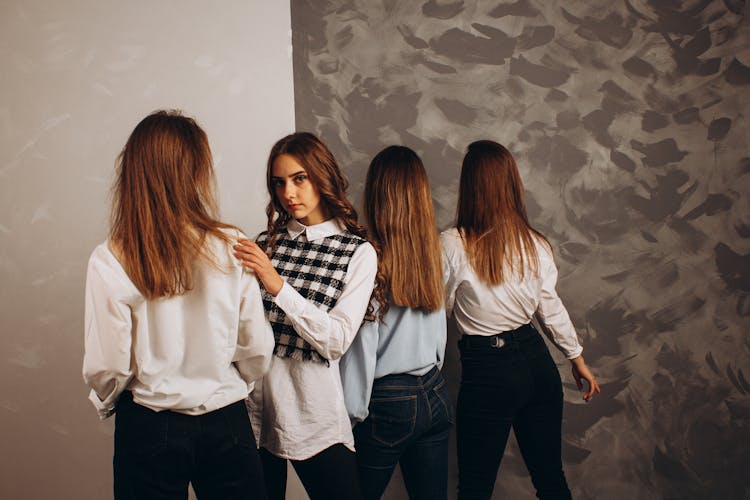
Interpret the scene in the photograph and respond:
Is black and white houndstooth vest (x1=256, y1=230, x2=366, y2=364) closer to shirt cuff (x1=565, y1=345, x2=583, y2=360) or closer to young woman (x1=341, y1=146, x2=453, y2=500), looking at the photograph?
young woman (x1=341, y1=146, x2=453, y2=500)

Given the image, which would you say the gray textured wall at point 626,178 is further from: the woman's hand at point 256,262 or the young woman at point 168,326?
the young woman at point 168,326

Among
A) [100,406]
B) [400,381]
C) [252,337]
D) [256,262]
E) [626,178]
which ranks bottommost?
[400,381]

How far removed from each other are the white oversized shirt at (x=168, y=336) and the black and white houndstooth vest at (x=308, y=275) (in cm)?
19

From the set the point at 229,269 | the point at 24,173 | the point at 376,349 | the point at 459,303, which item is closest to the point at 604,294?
the point at 459,303

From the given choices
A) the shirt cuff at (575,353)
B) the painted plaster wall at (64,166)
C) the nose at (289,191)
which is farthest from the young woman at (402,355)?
the painted plaster wall at (64,166)

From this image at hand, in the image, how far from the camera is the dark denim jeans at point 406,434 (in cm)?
154

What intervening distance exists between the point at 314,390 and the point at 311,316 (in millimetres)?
209

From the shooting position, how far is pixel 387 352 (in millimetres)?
1577

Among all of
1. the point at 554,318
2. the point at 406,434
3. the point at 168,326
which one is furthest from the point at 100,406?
the point at 554,318

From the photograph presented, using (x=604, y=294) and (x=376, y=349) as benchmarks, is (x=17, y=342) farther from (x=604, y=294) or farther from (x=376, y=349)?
(x=604, y=294)

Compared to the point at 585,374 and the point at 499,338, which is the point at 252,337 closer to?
the point at 499,338

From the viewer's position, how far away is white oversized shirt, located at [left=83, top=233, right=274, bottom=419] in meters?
1.13

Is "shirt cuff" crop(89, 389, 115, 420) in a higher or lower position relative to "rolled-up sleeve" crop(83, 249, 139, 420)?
lower

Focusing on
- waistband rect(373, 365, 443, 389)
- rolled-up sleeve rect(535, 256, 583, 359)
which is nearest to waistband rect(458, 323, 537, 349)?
rolled-up sleeve rect(535, 256, 583, 359)
